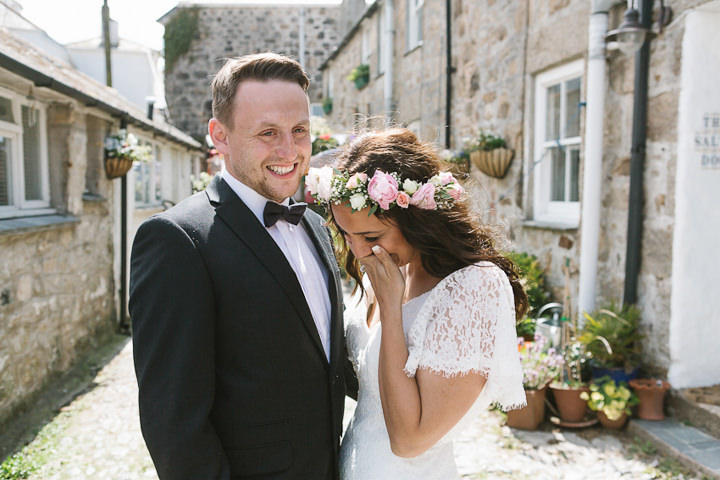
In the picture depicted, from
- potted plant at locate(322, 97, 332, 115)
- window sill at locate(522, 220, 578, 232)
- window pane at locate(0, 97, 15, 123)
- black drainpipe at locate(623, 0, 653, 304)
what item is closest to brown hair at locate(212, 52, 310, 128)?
black drainpipe at locate(623, 0, 653, 304)

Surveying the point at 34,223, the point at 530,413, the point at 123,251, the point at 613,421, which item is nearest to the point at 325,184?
the point at 530,413

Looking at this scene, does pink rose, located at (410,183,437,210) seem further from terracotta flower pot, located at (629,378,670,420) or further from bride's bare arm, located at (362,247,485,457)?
terracotta flower pot, located at (629,378,670,420)

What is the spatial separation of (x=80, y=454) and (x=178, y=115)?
18345mm

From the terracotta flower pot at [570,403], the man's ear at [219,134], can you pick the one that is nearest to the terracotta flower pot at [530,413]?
the terracotta flower pot at [570,403]

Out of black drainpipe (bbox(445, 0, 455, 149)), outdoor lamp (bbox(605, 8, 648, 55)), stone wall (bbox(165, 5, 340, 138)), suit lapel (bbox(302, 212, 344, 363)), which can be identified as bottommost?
suit lapel (bbox(302, 212, 344, 363))

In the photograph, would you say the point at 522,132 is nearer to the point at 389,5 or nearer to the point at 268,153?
the point at 268,153

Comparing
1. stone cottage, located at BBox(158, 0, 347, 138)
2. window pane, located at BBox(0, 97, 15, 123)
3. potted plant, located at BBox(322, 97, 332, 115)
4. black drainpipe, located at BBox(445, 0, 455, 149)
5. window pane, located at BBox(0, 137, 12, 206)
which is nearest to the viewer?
window pane, located at BBox(0, 97, 15, 123)

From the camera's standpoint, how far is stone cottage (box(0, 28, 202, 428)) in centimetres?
434

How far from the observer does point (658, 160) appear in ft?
13.6

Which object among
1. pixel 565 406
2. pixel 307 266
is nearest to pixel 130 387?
pixel 565 406

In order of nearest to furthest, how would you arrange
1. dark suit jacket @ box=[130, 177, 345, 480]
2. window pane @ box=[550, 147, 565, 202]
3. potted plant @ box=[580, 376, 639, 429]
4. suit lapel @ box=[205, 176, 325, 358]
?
dark suit jacket @ box=[130, 177, 345, 480], suit lapel @ box=[205, 176, 325, 358], potted plant @ box=[580, 376, 639, 429], window pane @ box=[550, 147, 565, 202]

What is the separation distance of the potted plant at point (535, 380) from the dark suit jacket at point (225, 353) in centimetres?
280

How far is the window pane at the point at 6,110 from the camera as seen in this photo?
185 inches

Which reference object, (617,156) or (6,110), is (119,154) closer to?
(6,110)
